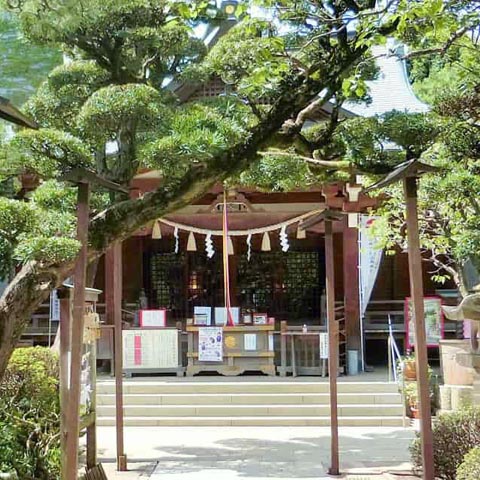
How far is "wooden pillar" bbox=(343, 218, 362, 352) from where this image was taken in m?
13.0

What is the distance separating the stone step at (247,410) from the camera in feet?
34.6

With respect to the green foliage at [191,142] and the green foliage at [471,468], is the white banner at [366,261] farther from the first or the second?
the green foliage at [471,468]

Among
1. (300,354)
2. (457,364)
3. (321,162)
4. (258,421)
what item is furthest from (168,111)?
(300,354)

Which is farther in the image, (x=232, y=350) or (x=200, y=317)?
(x=200, y=317)

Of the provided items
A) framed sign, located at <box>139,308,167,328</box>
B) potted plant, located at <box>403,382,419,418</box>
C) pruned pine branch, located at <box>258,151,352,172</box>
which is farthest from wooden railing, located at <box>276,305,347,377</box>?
pruned pine branch, located at <box>258,151,352,172</box>

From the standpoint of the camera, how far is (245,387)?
11.3 m

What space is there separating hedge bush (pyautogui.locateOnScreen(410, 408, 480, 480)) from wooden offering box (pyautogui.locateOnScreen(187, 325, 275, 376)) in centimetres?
640

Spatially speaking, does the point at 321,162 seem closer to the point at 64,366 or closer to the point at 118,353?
the point at 64,366

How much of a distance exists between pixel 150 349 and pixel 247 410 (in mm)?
2638

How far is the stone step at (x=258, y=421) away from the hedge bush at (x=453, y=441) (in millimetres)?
4148

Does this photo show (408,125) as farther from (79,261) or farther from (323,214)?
(79,261)

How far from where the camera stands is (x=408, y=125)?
6.19 metres

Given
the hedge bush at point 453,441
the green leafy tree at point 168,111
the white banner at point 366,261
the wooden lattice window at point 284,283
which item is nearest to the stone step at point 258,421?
the white banner at point 366,261

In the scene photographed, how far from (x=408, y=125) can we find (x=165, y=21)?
12.7 ft
